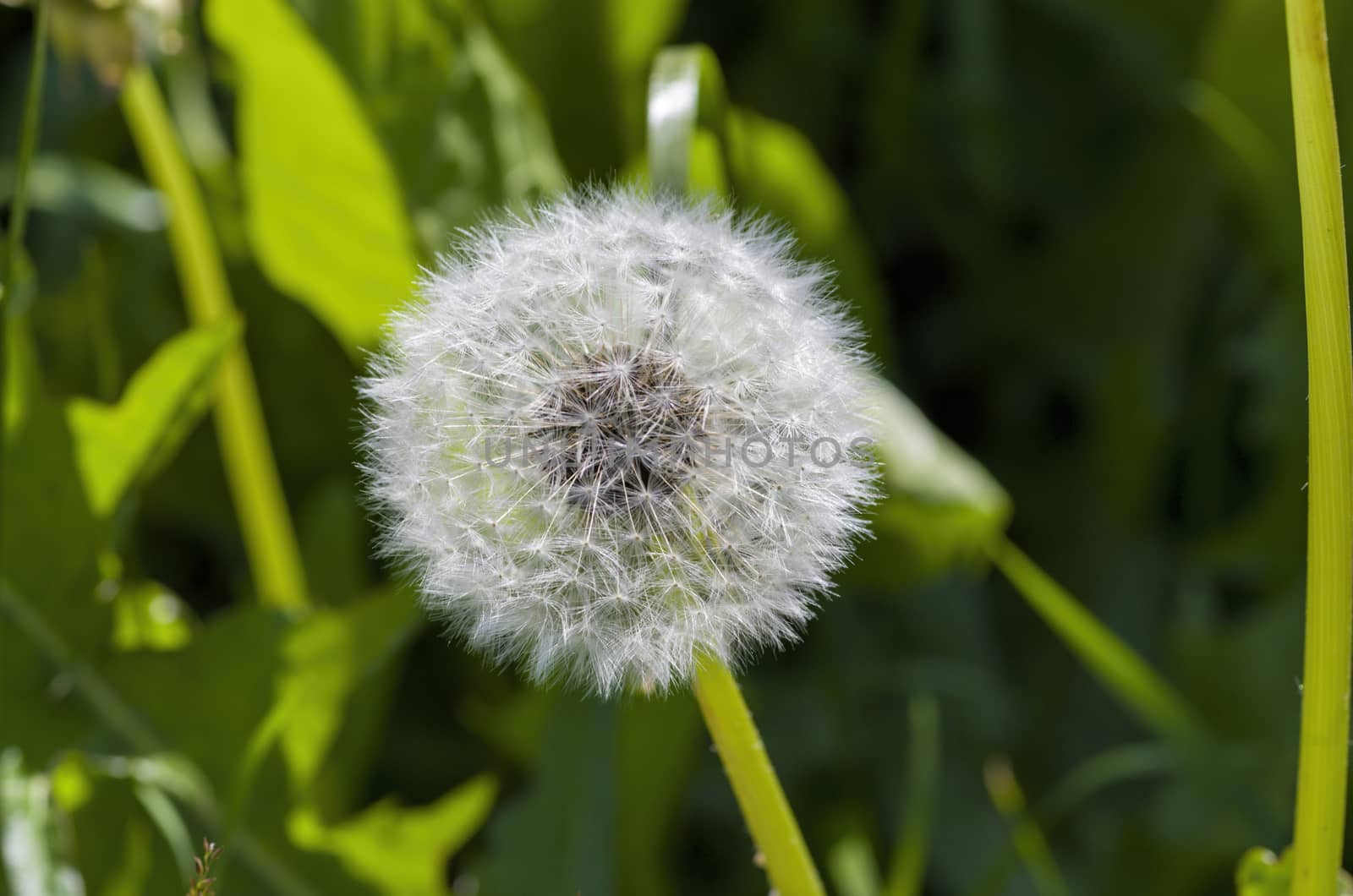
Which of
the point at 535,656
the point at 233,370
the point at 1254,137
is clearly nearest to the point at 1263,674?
the point at 1254,137

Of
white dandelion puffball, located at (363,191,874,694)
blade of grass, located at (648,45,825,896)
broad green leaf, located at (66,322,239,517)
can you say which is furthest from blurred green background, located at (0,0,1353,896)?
white dandelion puffball, located at (363,191,874,694)

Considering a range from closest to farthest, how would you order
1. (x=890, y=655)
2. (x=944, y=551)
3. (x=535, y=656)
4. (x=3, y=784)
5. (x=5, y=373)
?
(x=535, y=656), (x=3, y=784), (x=5, y=373), (x=944, y=551), (x=890, y=655)

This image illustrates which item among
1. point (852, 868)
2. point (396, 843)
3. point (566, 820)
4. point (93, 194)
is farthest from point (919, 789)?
point (93, 194)

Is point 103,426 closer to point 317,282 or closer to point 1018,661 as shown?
point 317,282

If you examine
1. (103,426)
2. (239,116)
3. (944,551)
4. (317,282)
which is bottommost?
(944,551)

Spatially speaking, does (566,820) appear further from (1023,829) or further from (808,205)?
(808,205)

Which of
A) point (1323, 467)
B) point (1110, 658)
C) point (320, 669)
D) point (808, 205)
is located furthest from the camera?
point (808, 205)
